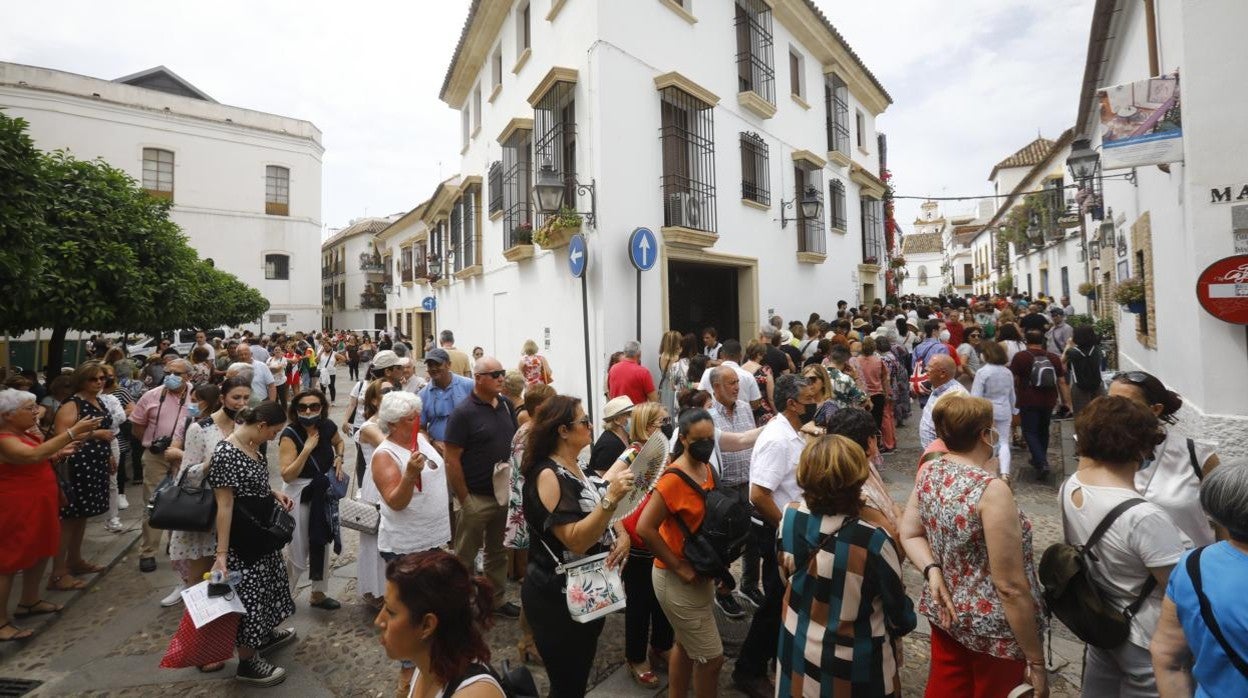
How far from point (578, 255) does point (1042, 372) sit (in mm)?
5863

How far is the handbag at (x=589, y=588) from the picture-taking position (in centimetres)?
254

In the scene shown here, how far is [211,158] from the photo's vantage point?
2961 centimetres

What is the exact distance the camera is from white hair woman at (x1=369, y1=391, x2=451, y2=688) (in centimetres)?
351

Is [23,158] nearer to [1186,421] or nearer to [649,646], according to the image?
[649,646]

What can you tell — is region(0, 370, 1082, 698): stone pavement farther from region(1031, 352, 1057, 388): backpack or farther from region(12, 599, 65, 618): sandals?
region(1031, 352, 1057, 388): backpack

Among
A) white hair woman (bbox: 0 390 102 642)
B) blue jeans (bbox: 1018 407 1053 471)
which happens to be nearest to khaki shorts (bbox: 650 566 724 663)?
white hair woman (bbox: 0 390 102 642)

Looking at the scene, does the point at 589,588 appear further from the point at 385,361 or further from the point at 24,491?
the point at 24,491

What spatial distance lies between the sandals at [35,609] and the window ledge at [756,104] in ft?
36.9

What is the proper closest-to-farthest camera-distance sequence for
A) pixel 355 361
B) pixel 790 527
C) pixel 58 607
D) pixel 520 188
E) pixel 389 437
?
pixel 790 527
pixel 389 437
pixel 58 607
pixel 520 188
pixel 355 361

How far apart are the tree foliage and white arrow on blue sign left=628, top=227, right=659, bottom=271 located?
20.6ft

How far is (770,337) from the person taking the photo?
8258 millimetres

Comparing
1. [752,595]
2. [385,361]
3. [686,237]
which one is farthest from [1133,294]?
[385,361]

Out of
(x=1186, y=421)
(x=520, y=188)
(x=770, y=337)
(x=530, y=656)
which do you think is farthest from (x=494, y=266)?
(x=1186, y=421)

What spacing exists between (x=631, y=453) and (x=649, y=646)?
1.70 m
